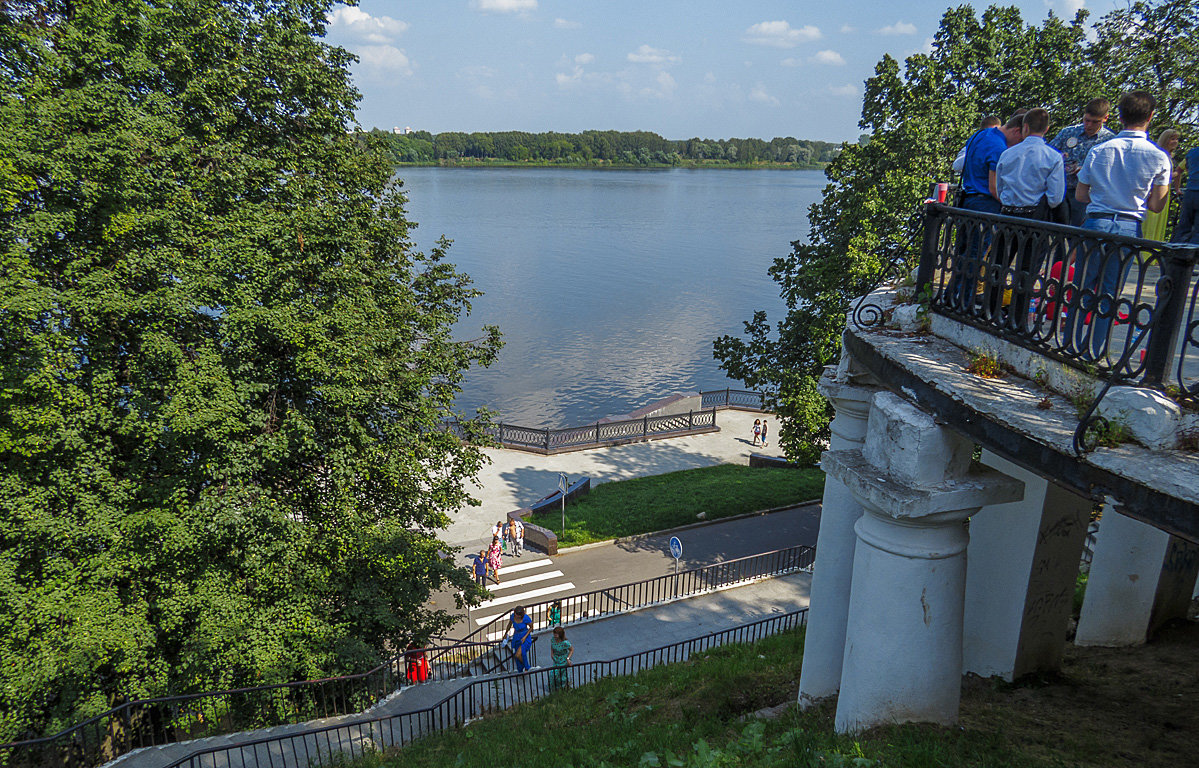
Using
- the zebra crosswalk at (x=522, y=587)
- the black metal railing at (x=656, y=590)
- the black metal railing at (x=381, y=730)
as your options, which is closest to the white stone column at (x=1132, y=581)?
the black metal railing at (x=381, y=730)

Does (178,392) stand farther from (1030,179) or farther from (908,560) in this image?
(1030,179)

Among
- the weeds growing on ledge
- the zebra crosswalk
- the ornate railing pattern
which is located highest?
the ornate railing pattern

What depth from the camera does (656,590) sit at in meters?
16.8

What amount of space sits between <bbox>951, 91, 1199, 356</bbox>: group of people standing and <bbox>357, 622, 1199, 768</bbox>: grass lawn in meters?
2.39

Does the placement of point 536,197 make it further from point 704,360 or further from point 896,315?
point 896,315

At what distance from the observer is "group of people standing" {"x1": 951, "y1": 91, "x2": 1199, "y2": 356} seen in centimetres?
391

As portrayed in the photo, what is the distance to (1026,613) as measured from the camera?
562 cm

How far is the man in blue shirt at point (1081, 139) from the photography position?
214 inches

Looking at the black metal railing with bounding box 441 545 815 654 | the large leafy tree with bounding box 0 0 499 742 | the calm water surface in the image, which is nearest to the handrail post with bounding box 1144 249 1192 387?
the large leafy tree with bounding box 0 0 499 742

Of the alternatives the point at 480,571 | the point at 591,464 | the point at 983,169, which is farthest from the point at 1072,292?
the point at 591,464

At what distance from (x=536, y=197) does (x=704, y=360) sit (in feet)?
288

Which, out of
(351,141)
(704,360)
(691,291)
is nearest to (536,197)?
(691,291)

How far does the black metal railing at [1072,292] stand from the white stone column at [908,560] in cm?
70

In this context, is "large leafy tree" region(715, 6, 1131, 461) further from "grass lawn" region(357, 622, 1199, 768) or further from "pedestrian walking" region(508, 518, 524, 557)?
"grass lawn" region(357, 622, 1199, 768)
